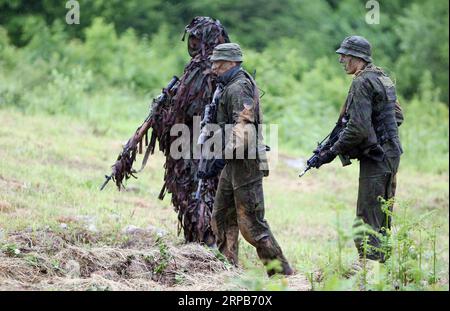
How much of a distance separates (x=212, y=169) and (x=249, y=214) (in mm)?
545

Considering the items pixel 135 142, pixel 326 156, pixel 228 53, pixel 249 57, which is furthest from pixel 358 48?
pixel 249 57

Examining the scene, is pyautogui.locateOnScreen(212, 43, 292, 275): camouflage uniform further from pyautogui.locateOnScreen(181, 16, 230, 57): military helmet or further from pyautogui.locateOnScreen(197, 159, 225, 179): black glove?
pyautogui.locateOnScreen(181, 16, 230, 57): military helmet

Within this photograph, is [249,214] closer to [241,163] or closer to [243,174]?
Answer: [243,174]

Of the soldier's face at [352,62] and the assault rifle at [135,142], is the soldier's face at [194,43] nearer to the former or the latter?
the assault rifle at [135,142]

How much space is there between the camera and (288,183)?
15625 mm

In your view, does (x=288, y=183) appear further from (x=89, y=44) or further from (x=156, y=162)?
(x=89, y=44)

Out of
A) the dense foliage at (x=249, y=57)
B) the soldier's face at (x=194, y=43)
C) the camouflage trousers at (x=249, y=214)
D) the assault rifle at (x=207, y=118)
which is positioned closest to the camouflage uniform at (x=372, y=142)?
the camouflage trousers at (x=249, y=214)

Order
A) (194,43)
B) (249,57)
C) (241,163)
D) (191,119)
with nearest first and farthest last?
1. (241,163)
2. (191,119)
3. (194,43)
4. (249,57)

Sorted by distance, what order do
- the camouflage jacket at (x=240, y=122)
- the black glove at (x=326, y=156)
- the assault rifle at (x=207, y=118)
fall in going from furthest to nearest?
the black glove at (x=326, y=156) → the assault rifle at (x=207, y=118) → the camouflage jacket at (x=240, y=122)

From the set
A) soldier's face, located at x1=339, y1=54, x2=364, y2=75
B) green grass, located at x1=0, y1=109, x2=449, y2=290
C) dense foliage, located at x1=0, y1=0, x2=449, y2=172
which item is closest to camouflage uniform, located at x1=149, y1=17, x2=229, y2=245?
green grass, located at x1=0, y1=109, x2=449, y2=290

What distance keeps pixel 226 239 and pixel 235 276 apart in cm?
73

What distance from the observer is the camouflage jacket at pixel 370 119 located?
8.15m

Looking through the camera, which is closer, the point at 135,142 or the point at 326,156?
the point at 326,156

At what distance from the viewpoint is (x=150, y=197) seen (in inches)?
504
